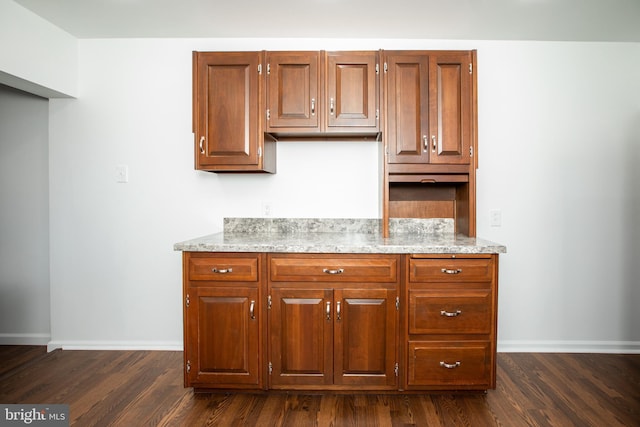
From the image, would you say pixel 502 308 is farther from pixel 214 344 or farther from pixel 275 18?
pixel 275 18

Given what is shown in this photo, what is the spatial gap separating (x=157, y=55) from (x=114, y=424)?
246cm

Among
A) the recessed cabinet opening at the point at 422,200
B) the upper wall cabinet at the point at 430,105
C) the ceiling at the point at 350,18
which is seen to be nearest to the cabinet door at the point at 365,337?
the recessed cabinet opening at the point at 422,200

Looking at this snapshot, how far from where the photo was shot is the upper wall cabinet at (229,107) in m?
2.42

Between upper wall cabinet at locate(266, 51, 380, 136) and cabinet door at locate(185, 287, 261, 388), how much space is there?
1.10 meters

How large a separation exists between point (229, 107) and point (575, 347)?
10.0ft

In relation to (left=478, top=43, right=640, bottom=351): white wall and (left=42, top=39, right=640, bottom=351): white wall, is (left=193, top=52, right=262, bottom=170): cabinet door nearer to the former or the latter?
(left=42, top=39, right=640, bottom=351): white wall

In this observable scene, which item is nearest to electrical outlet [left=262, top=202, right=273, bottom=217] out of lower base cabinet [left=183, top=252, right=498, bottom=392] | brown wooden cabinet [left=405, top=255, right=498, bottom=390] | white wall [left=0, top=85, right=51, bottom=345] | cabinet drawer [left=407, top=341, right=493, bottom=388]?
lower base cabinet [left=183, top=252, right=498, bottom=392]

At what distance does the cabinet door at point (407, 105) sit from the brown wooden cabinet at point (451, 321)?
2.43ft

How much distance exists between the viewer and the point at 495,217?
9.28 feet

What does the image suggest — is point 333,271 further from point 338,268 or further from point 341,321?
point 341,321

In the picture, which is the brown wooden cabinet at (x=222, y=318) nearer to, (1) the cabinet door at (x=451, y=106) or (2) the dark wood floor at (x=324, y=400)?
(2) the dark wood floor at (x=324, y=400)

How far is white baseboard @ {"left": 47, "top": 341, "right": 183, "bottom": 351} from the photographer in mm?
2863

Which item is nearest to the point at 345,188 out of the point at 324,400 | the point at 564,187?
the point at 324,400

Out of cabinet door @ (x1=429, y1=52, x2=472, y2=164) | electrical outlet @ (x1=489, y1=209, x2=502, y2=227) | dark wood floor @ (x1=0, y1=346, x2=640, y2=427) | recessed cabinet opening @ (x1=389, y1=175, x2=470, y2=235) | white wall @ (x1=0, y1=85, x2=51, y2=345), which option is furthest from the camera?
white wall @ (x1=0, y1=85, x2=51, y2=345)
